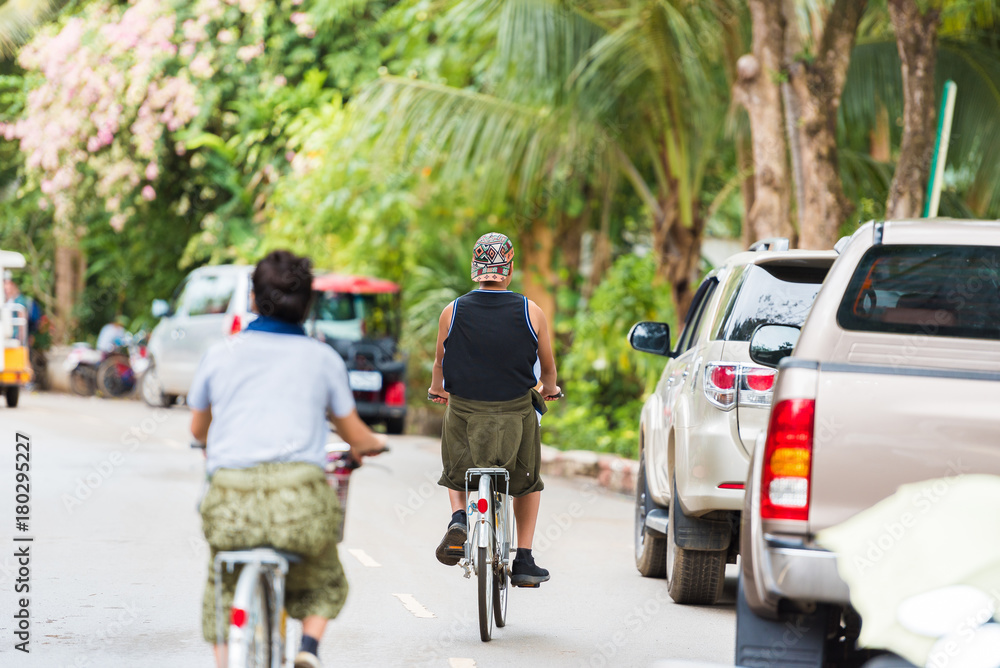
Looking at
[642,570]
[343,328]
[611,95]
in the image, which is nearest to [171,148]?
[343,328]

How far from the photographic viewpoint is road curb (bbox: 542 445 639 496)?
523 inches

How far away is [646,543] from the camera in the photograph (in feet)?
27.1

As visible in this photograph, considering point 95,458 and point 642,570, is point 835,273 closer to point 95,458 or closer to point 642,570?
point 642,570

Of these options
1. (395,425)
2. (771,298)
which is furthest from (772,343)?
(395,425)

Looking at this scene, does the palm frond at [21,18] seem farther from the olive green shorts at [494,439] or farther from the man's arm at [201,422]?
the man's arm at [201,422]

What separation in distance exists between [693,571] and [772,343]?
187 cm

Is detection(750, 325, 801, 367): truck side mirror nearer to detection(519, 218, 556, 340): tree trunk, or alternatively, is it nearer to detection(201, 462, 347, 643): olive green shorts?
detection(201, 462, 347, 643): olive green shorts

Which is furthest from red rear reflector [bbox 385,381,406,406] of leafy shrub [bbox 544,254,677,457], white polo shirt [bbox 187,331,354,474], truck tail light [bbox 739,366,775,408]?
white polo shirt [bbox 187,331,354,474]

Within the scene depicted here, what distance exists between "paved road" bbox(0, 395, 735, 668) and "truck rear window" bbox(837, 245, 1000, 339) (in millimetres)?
1811

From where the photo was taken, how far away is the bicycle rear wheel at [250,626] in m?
3.84

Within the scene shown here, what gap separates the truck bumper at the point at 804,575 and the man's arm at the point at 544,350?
2.38 metres

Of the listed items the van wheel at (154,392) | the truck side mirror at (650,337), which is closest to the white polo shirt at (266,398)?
the truck side mirror at (650,337)

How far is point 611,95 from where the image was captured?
15.5 m

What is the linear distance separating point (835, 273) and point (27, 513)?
23.1 ft
